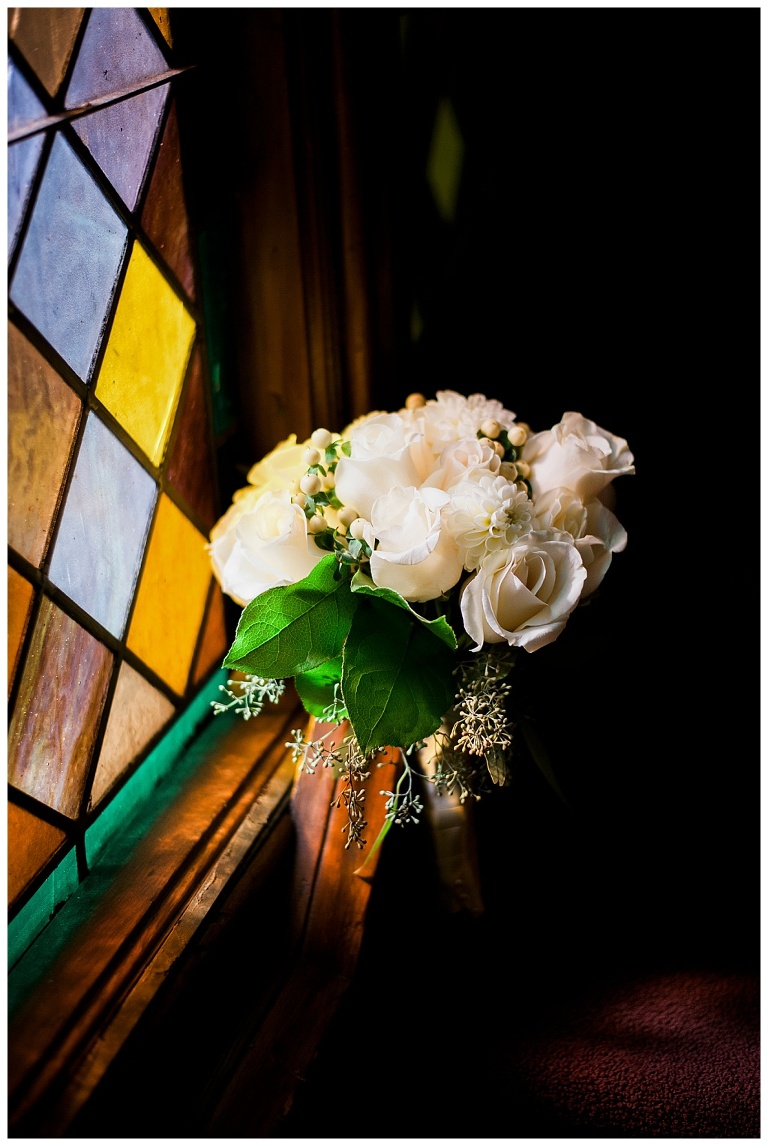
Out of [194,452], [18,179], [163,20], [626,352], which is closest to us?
[18,179]

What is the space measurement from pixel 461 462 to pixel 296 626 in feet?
0.72

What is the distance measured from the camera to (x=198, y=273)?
932 mm

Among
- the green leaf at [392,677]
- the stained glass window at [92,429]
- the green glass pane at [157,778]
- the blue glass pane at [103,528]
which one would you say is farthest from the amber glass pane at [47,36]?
the green glass pane at [157,778]

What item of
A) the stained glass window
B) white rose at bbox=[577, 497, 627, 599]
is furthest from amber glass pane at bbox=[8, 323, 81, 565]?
white rose at bbox=[577, 497, 627, 599]

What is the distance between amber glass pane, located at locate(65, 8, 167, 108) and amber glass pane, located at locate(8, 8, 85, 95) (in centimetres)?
2

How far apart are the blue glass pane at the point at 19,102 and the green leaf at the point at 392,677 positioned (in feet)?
1.49

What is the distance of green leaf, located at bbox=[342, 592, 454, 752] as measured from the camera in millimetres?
695

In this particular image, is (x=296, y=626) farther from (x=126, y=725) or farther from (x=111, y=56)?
(x=111, y=56)

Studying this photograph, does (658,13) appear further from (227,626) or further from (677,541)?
(227,626)

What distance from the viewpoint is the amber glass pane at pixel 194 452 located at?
912 millimetres

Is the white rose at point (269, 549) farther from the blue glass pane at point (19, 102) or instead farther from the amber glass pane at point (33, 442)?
the blue glass pane at point (19, 102)

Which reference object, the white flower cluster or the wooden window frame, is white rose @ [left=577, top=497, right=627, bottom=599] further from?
the wooden window frame

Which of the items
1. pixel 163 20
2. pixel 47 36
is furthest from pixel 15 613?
pixel 163 20

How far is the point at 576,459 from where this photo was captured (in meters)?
0.77
